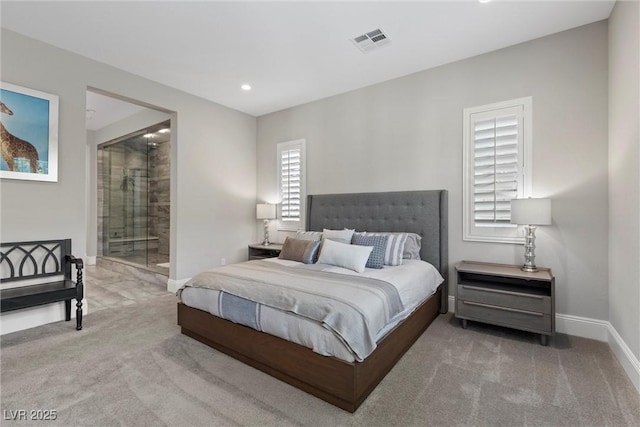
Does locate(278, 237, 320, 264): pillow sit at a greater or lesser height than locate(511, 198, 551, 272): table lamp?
lesser

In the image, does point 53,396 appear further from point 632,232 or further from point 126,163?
point 126,163

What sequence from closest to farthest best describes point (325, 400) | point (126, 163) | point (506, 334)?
1. point (325, 400)
2. point (506, 334)
3. point (126, 163)

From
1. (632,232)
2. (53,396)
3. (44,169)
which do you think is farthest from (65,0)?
(632,232)

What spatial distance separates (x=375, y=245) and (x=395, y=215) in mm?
740

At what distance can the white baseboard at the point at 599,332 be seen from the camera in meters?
2.21

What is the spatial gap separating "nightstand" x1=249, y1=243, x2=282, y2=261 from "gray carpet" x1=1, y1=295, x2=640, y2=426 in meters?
1.97

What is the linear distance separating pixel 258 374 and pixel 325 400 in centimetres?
58

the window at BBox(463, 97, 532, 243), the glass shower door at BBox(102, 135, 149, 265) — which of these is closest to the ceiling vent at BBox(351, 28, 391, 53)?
the window at BBox(463, 97, 532, 243)

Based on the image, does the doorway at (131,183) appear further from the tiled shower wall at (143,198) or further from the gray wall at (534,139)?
the gray wall at (534,139)

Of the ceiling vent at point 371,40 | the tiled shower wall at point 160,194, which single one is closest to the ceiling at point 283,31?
the ceiling vent at point 371,40

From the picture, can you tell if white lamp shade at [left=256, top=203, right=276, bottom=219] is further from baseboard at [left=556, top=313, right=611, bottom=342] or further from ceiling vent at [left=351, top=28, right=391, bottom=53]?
baseboard at [left=556, top=313, right=611, bottom=342]

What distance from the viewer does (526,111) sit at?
122 inches

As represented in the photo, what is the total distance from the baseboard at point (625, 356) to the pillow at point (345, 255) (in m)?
2.02

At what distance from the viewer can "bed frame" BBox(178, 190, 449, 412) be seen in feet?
6.12
